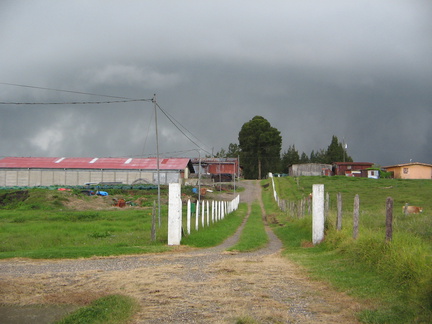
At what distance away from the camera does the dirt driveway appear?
7.17 m

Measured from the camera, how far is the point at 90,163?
250ft

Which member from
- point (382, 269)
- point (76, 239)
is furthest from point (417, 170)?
point (382, 269)

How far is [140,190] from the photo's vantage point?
6228 centimetres

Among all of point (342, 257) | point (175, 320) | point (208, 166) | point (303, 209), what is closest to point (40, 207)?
point (303, 209)

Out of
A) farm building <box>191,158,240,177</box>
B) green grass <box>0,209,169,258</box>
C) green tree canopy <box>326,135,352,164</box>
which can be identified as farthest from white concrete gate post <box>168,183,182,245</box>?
green tree canopy <box>326,135,352,164</box>

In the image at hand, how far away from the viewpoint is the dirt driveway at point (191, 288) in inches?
282

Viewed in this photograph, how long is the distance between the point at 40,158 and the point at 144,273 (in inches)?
2919

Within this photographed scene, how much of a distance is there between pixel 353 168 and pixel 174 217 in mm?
85782

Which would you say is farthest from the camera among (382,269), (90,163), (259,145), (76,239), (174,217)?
(259,145)

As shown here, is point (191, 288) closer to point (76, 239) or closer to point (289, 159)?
point (76, 239)

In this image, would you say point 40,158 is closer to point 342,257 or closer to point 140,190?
point 140,190

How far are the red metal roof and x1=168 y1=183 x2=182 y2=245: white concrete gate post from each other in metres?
54.2

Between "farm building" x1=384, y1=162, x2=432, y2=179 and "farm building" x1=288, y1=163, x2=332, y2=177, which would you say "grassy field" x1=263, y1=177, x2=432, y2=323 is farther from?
"farm building" x1=288, y1=163, x2=332, y2=177

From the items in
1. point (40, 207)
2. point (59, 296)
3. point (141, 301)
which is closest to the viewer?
point (141, 301)
